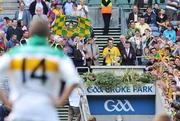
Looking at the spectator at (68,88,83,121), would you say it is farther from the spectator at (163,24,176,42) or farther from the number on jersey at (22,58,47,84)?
the number on jersey at (22,58,47,84)

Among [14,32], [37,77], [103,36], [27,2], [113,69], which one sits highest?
[37,77]

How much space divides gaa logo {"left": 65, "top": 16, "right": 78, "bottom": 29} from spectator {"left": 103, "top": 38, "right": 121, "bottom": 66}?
4.91 feet

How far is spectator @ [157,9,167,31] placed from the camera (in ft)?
95.0

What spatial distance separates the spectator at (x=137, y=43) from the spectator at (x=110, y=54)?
28.2 inches

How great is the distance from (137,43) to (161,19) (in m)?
3.27

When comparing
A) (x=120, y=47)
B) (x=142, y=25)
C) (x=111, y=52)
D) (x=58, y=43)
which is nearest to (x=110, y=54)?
(x=111, y=52)

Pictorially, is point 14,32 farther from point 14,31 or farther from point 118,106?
point 118,106

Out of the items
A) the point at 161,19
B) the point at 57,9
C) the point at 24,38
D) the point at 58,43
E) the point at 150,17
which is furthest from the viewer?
the point at 161,19

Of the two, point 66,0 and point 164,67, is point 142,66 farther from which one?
point 66,0

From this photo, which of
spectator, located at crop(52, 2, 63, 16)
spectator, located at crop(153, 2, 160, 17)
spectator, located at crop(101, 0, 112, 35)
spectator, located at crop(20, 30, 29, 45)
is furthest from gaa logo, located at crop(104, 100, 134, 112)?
spectator, located at crop(153, 2, 160, 17)

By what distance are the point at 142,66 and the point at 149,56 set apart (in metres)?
0.37

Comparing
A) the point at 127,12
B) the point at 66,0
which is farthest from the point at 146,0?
the point at 66,0

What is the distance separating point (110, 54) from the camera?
1011 inches

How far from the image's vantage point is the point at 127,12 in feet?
103
